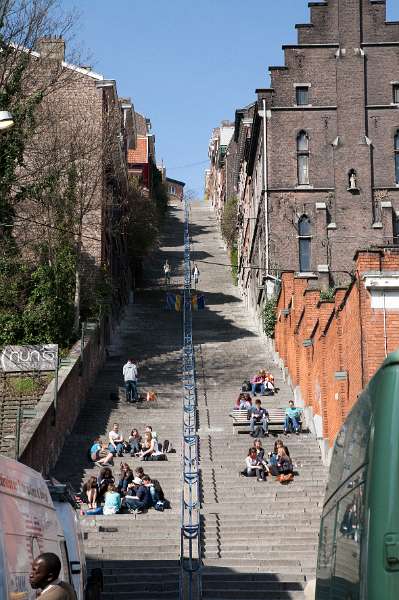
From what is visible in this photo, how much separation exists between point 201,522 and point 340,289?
25.6 ft

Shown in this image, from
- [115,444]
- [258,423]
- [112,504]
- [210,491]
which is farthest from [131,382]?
[112,504]

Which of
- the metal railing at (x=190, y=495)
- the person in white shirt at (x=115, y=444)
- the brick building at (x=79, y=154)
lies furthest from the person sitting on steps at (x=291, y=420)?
the brick building at (x=79, y=154)

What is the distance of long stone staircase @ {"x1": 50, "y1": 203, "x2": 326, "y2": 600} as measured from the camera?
1927 centimetres

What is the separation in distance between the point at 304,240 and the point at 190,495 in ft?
76.7

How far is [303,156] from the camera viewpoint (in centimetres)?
4562

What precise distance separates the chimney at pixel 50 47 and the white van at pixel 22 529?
2437 cm

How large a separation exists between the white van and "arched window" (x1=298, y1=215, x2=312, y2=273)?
1319 inches

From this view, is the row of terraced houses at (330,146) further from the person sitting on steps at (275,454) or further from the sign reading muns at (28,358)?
the person sitting on steps at (275,454)

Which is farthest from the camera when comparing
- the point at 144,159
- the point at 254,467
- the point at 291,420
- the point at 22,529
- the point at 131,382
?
the point at 144,159

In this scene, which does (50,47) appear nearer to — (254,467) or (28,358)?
(28,358)

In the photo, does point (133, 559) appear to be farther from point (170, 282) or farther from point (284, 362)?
point (170, 282)

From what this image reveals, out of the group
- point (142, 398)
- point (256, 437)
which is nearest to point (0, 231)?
point (142, 398)

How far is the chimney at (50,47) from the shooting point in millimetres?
33875

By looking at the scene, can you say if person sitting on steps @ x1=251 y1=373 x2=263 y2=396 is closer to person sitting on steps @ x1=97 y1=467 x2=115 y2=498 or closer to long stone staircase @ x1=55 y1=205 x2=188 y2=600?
long stone staircase @ x1=55 y1=205 x2=188 y2=600
